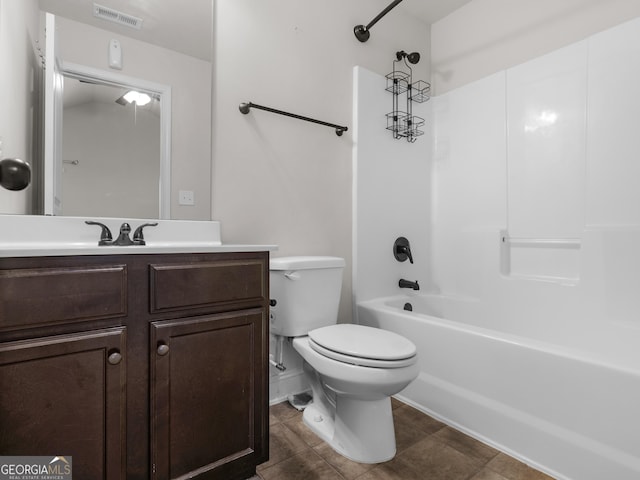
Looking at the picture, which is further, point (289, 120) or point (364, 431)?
point (289, 120)

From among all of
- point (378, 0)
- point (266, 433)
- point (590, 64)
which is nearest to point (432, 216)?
point (590, 64)

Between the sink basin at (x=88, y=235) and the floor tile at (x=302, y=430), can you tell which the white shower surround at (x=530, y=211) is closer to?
the floor tile at (x=302, y=430)

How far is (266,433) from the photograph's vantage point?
1240 mm

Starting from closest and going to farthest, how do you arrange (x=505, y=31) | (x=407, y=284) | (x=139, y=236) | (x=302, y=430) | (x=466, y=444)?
(x=139, y=236)
(x=466, y=444)
(x=302, y=430)
(x=505, y=31)
(x=407, y=284)

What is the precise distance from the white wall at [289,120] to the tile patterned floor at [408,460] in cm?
78

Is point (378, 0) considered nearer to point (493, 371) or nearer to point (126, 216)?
point (126, 216)

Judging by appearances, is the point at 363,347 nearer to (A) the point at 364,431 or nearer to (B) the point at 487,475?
(A) the point at 364,431

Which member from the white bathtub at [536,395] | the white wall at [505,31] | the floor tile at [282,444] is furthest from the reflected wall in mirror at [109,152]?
the white wall at [505,31]

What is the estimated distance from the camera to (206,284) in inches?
43.9

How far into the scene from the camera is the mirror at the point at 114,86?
1228 millimetres

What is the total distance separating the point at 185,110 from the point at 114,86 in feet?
0.94

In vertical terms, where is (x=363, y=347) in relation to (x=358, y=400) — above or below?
above

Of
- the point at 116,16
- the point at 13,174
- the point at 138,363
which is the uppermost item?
the point at 116,16

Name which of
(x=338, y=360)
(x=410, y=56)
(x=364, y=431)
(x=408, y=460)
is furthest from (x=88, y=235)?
(x=410, y=56)
